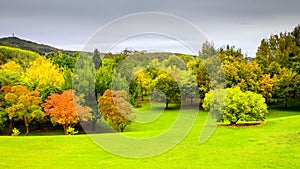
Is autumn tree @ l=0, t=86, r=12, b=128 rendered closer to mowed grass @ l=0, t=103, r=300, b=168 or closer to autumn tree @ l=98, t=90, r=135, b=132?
autumn tree @ l=98, t=90, r=135, b=132

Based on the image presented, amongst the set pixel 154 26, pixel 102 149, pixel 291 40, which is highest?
pixel 291 40

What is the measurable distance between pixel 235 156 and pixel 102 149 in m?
8.57

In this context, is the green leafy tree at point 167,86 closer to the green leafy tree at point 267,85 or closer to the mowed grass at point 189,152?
the green leafy tree at point 267,85

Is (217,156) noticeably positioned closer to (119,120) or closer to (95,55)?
(119,120)

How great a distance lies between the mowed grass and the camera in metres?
17.9

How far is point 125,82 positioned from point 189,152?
21.4m

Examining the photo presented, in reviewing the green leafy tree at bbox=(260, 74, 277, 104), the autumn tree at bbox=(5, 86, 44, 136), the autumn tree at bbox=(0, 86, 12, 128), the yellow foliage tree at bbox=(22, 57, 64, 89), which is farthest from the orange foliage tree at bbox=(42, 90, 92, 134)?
the green leafy tree at bbox=(260, 74, 277, 104)

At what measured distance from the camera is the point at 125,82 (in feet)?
135

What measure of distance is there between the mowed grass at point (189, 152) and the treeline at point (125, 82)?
9.17 metres

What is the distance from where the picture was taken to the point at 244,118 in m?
30.3

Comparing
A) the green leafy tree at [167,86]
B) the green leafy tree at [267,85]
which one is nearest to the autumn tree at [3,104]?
the green leafy tree at [167,86]

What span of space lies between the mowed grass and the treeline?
9.17m

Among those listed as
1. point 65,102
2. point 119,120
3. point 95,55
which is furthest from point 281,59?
point 65,102

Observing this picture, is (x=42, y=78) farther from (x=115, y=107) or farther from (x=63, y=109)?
(x=115, y=107)
